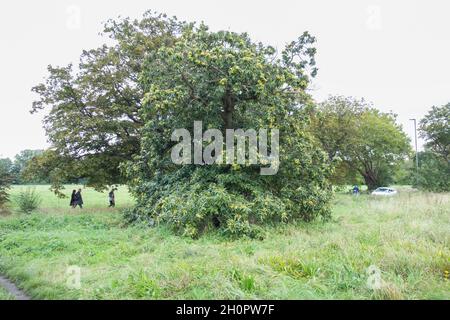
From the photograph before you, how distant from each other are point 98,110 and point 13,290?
12.7 metres

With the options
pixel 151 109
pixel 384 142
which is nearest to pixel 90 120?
pixel 151 109

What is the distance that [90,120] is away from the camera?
1681 centimetres

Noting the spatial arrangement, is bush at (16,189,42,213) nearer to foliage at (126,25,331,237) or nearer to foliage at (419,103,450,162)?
foliage at (126,25,331,237)

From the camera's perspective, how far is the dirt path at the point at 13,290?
6.07 meters

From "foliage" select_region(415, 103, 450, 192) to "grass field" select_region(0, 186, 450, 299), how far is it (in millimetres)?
18553

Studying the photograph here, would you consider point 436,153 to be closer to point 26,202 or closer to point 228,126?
point 228,126

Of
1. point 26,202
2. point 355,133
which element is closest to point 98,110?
point 26,202

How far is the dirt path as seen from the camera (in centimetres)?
607

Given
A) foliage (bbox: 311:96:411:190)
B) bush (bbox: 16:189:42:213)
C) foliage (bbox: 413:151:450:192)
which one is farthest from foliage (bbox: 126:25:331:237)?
foliage (bbox: 413:151:450:192)

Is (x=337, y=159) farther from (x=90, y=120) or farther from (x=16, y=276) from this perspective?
(x=90, y=120)

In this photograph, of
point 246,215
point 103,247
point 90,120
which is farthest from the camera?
point 90,120

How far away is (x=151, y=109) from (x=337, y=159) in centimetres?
718

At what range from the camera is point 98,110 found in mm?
17828
